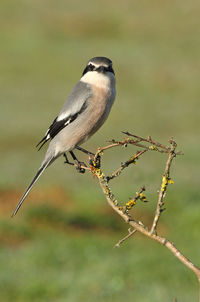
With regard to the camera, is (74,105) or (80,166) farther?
(74,105)

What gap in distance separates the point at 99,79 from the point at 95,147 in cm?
1307

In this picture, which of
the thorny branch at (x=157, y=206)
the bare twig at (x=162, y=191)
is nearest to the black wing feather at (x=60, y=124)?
the thorny branch at (x=157, y=206)

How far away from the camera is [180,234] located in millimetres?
10562

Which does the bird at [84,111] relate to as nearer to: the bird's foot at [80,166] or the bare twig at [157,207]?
the bird's foot at [80,166]

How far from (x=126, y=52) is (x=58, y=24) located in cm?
708

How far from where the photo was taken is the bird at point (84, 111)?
211 inches

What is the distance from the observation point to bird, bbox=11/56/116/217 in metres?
5.37

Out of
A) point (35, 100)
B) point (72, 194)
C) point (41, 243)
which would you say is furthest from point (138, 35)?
point (41, 243)

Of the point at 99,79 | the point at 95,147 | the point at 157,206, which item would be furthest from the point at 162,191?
the point at 95,147

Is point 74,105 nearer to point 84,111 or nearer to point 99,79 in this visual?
point 84,111

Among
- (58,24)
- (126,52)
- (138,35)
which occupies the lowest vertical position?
(126,52)

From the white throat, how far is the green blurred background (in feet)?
2.66

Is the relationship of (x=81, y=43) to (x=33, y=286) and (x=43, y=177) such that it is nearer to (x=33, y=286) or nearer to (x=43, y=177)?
(x=43, y=177)

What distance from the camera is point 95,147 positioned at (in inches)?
726
